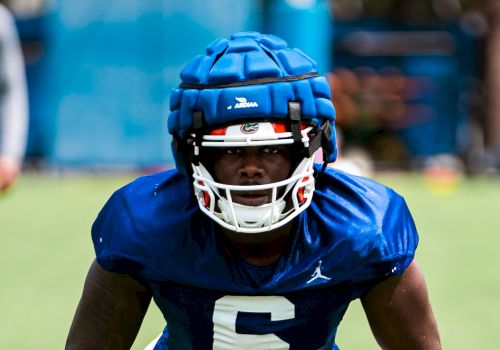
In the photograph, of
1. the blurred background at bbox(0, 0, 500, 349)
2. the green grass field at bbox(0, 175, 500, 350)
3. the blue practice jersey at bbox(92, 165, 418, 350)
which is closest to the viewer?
the blue practice jersey at bbox(92, 165, 418, 350)

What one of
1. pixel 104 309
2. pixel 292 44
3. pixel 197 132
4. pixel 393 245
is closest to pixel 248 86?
pixel 197 132

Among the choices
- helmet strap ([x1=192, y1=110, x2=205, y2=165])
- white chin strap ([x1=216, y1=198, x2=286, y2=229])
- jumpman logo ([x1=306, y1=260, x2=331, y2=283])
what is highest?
helmet strap ([x1=192, y1=110, x2=205, y2=165])

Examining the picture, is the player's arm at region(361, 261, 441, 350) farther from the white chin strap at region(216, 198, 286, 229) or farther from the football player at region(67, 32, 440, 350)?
the white chin strap at region(216, 198, 286, 229)

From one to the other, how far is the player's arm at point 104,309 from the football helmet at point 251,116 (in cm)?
35

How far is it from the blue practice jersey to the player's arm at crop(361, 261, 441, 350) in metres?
0.05

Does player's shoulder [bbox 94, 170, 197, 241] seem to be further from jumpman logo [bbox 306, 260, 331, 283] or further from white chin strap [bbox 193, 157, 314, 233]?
jumpman logo [bbox 306, 260, 331, 283]

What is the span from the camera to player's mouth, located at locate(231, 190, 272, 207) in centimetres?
257

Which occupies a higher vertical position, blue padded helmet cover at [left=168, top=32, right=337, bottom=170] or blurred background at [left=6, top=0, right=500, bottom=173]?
blue padded helmet cover at [left=168, top=32, right=337, bottom=170]

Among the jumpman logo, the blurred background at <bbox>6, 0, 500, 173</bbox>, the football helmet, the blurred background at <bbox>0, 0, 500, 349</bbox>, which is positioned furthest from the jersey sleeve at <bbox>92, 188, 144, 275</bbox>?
the blurred background at <bbox>6, 0, 500, 173</bbox>

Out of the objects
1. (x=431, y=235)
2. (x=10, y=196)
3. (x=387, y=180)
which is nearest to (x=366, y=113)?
(x=387, y=180)

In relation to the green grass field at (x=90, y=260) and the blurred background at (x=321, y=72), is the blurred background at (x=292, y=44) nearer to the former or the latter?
the blurred background at (x=321, y=72)

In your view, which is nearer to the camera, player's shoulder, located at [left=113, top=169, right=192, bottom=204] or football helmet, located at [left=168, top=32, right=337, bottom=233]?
football helmet, located at [left=168, top=32, right=337, bottom=233]

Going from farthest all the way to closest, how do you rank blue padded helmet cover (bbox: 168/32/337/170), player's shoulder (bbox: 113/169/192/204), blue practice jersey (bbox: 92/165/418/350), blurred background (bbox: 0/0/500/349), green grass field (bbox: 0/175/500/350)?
blurred background (bbox: 0/0/500/349), green grass field (bbox: 0/175/500/350), player's shoulder (bbox: 113/169/192/204), blue practice jersey (bbox: 92/165/418/350), blue padded helmet cover (bbox: 168/32/337/170)

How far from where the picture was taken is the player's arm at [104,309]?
280 centimetres
